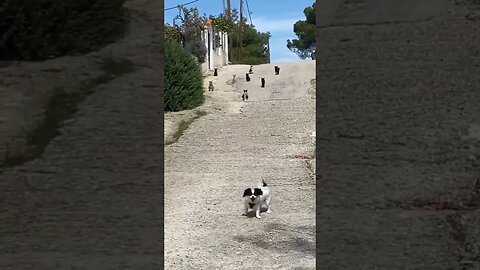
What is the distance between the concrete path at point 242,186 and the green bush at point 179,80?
3.51 feet

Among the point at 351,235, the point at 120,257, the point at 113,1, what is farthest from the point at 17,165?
the point at 351,235

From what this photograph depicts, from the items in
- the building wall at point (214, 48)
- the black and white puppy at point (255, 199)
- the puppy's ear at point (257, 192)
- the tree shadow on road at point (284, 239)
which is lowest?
the tree shadow on road at point (284, 239)

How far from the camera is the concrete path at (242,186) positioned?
7.66m

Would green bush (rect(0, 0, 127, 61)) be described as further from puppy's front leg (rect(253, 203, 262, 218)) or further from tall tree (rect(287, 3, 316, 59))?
tall tree (rect(287, 3, 316, 59))

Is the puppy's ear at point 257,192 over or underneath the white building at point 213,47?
underneath

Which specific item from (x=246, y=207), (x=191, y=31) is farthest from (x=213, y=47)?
(x=246, y=207)

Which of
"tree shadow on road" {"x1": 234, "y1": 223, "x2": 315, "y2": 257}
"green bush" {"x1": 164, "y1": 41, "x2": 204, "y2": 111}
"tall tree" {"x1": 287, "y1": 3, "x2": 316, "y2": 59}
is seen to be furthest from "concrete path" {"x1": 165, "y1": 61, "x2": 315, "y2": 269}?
"tall tree" {"x1": 287, "y1": 3, "x2": 316, "y2": 59}

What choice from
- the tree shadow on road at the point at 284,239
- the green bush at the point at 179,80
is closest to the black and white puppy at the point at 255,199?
the tree shadow on road at the point at 284,239

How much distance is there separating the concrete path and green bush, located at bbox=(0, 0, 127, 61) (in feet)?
18.3

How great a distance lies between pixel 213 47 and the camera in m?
34.0

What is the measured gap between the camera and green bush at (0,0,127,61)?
5.17 feet

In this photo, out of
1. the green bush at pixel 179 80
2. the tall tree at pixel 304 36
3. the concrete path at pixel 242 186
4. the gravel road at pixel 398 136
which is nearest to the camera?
the gravel road at pixel 398 136

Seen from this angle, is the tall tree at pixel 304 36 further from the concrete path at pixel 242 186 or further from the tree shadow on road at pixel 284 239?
the tree shadow on road at pixel 284 239

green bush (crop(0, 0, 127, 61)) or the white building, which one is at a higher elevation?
the white building
